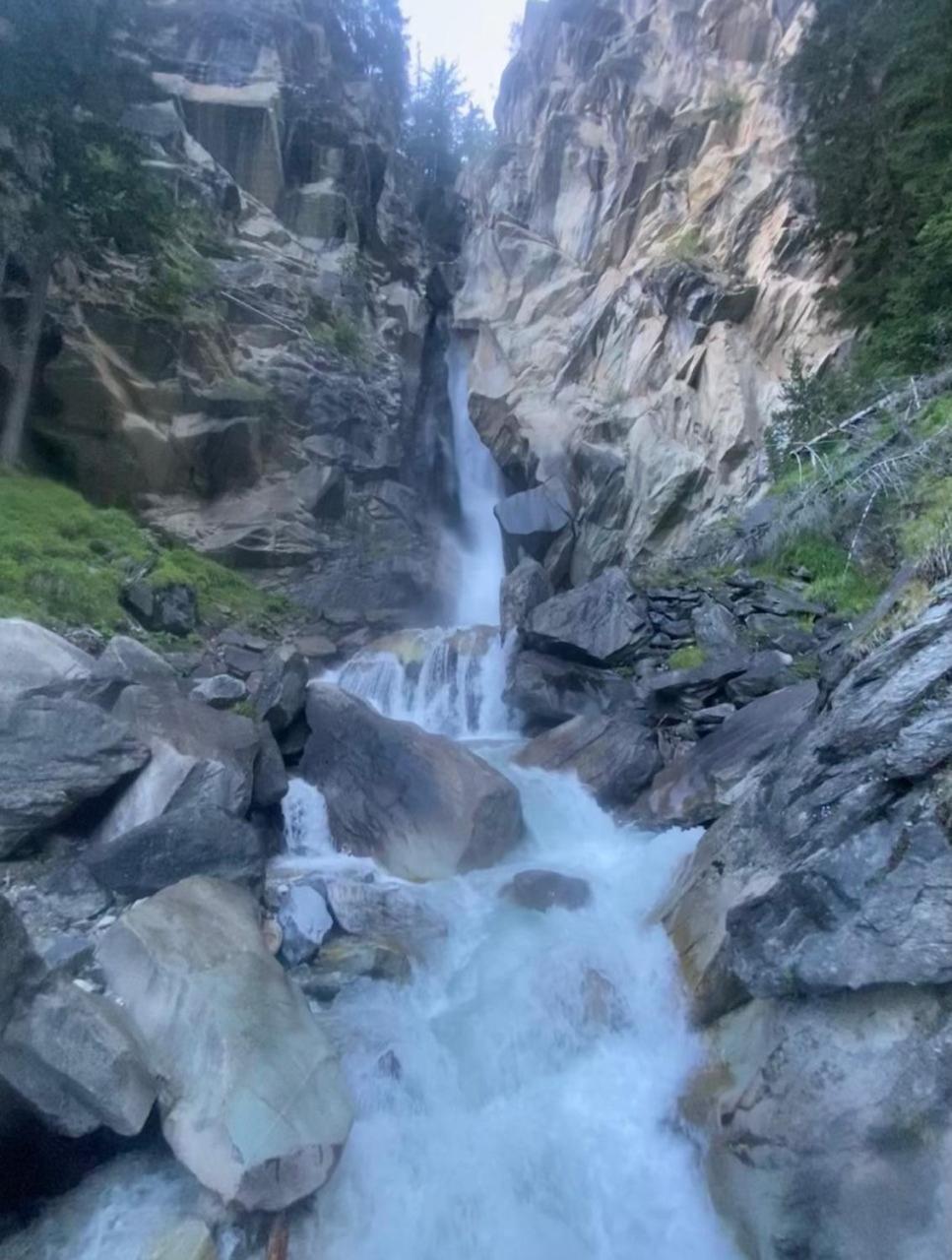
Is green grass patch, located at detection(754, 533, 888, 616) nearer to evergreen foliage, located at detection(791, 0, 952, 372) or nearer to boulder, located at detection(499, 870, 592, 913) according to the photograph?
evergreen foliage, located at detection(791, 0, 952, 372)

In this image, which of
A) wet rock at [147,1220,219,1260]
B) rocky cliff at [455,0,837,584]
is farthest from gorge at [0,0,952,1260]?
rocky cliff at [455,0,837,584]

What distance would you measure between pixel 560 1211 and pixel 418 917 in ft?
10.4

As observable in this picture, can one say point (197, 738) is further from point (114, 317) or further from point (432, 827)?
point (114, 317)

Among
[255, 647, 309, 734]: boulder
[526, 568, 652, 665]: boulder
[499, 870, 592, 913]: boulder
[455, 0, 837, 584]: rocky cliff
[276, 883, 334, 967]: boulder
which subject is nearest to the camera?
[276, 883, 334, 967]: boulder

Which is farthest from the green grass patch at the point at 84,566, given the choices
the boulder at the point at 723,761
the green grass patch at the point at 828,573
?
the green grass patch at the point at 828,573

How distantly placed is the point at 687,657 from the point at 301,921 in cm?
746

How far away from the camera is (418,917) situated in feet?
27.9

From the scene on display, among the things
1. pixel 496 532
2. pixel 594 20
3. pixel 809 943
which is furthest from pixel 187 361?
pixel 594 20

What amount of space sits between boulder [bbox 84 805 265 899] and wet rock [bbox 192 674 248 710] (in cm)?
371

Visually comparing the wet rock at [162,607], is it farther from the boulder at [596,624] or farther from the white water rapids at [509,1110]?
the white water rapids at [509,1110]

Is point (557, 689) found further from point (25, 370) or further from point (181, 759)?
point (25, 370)

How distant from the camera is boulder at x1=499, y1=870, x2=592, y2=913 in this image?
863cm

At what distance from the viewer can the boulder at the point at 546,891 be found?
863cm

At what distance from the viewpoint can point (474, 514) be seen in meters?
25.5
